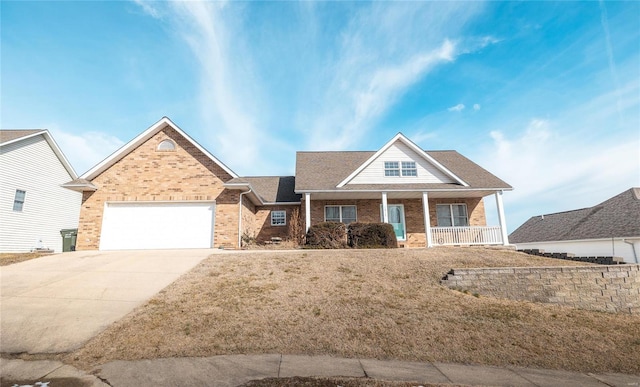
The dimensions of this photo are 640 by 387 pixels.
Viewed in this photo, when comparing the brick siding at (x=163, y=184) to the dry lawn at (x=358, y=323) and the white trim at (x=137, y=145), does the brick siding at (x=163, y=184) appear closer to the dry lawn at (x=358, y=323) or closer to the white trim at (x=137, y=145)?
the white trim at (x=137, y=145)

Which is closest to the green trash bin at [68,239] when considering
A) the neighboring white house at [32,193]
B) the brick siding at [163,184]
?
the brick siding at [163,184]

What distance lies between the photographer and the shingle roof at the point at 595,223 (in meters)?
20.3

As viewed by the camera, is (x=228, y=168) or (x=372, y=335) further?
(x=228, y=168)

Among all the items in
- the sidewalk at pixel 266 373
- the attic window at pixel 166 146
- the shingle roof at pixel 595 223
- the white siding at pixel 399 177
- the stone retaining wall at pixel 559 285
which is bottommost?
the sidewalk at pixel 266 373

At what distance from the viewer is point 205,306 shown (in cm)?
737

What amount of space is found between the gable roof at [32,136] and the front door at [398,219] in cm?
2303

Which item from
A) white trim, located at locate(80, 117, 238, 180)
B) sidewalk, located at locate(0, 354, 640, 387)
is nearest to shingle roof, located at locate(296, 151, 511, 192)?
white trim, located at locate(80, 117, 238, 180)

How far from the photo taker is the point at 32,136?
20578 millimetres

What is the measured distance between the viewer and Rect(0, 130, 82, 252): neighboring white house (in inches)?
734

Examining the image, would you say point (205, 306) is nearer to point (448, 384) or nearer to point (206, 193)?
point (448, 384)

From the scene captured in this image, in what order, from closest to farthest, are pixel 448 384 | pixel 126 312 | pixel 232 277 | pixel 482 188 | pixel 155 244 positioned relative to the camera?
1. pixel 448 384
2. pixel 126 312
3. pixel 232 277
4. pixel 155 244
5. pixel 482 188

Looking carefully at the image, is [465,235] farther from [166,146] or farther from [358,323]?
[166,146]

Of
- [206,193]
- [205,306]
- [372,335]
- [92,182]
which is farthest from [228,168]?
[372,335]

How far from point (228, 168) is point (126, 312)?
10.2 meters
